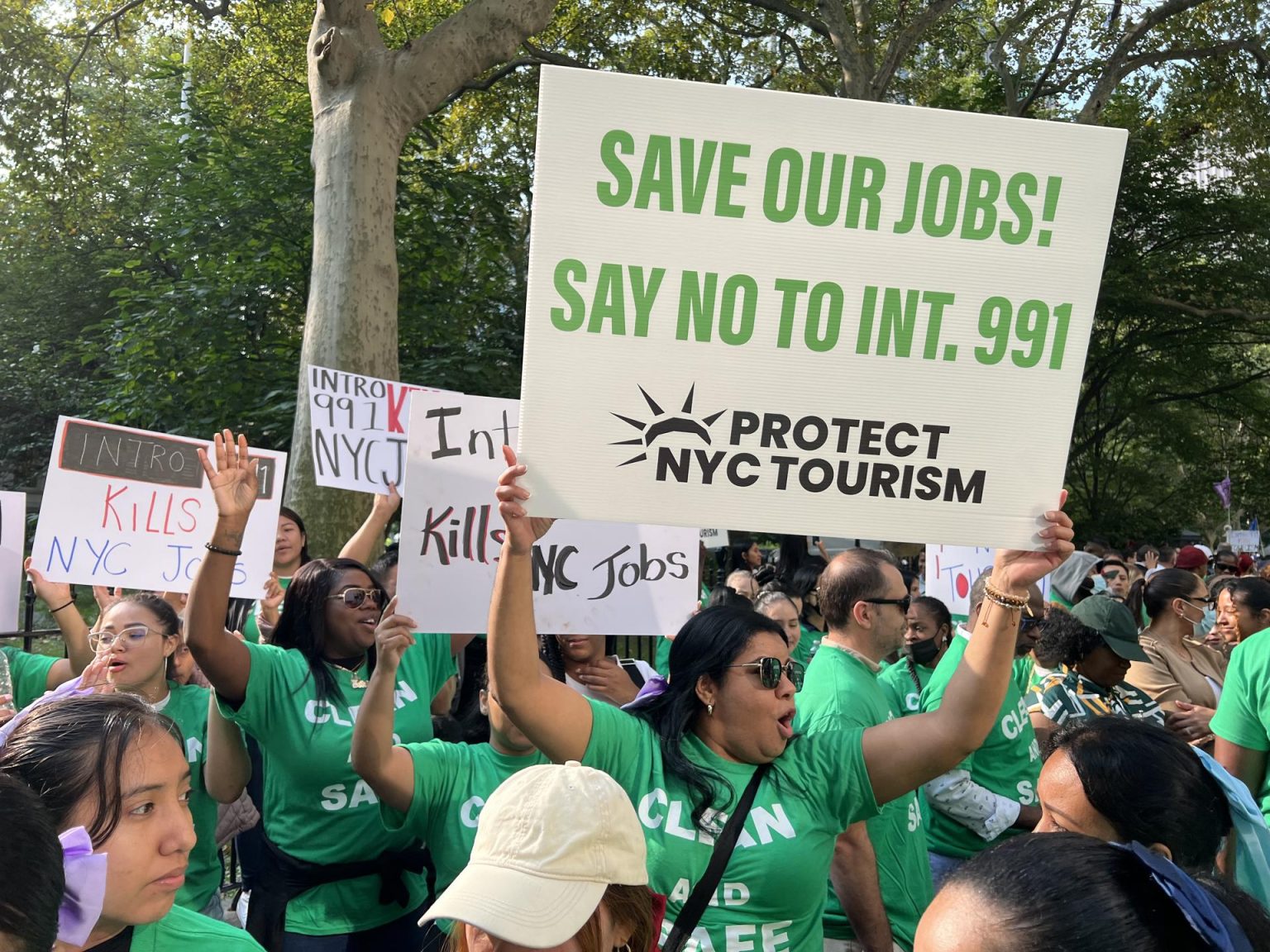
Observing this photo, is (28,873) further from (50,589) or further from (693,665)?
(50,589)

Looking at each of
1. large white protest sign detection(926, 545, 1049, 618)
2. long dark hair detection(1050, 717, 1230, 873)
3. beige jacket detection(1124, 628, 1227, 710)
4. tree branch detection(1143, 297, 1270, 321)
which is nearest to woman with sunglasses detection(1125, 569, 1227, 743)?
beige jacket detection(1124, 628, 1227, 710)

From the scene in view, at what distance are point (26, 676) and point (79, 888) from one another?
298cm

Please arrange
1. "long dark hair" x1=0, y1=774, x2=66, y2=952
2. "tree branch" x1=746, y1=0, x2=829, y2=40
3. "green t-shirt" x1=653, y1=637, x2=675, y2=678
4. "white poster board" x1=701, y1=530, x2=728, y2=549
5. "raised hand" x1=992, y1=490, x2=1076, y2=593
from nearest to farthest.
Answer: "long dark hair" x1=0, y1=774, x2=66, y2=952 → "raised hand" x1=992, y1=490, x2=1076, y2=593 → "green t-shirt" x1=653, y1=637, x2=675, y2=678 → "white poster board" x1=701, y1=530, x2=728, y2=549 → "tree branch" x1=746, y1=0, x2=829, y2=40

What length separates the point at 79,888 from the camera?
1.95 metres

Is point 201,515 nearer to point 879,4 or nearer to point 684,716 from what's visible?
point 684,716

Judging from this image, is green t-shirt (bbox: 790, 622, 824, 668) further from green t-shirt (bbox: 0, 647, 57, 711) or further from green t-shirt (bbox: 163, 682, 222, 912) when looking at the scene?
green t-shirt (bbox: 0, 647, 57, 711)

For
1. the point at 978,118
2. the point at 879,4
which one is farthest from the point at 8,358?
the point at 978,118

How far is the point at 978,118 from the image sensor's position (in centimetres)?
290

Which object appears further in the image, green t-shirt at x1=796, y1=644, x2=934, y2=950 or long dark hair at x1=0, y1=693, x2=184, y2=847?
green t-shirt at x1=796, y1=644, x2=934, y2=950

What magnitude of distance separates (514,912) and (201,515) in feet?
13.4

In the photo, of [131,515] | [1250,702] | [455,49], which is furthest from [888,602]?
[455,49]

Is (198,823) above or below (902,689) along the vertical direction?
below

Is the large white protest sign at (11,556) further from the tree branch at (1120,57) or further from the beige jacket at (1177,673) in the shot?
the tree branch at (1120,57)

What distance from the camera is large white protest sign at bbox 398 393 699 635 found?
390 cm
